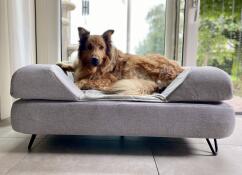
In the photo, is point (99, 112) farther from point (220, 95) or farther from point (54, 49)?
point (54, 49)

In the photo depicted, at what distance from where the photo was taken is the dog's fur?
194 cm

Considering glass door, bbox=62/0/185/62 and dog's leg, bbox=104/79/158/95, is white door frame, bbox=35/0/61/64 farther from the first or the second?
dog's leg, bbox=104/79/158/95

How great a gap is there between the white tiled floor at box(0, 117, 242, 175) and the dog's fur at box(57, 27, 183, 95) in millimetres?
382

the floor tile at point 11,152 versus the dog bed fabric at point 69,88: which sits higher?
the dog bed fabric at point 69,88

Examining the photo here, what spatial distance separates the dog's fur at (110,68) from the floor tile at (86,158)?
0.39 metres

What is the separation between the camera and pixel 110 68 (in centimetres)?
204

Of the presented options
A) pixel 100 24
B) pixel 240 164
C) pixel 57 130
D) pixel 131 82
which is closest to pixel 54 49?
pixel 100 24

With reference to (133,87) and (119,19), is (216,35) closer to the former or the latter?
(119,19)

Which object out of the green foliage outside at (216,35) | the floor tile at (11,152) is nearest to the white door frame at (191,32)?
the green foliage outside at (216,35)

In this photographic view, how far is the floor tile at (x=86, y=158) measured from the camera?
140 centimetres

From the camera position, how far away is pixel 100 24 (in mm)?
2734

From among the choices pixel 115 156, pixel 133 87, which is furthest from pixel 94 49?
pixel 115 156

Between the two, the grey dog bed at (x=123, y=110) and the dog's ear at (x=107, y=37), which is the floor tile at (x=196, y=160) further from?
the dog's ear at (x=107, y=37)

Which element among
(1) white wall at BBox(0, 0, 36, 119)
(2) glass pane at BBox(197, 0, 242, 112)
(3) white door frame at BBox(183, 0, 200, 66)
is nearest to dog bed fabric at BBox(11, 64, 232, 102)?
(1) white wall at BBox(0, 0, 36, 119)
